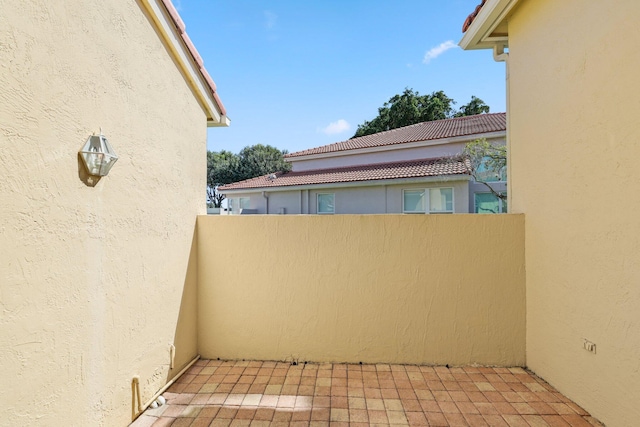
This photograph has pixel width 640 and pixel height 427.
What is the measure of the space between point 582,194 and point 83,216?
522 cm

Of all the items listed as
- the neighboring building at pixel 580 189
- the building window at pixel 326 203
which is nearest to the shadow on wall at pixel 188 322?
the neighboring building at pixel 580 189

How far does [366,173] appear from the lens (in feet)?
56.7

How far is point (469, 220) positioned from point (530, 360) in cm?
222

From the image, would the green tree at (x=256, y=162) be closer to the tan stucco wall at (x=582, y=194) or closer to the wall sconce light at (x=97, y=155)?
the tan stucco wall at (x=582, y=194)

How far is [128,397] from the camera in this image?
10.5 ft

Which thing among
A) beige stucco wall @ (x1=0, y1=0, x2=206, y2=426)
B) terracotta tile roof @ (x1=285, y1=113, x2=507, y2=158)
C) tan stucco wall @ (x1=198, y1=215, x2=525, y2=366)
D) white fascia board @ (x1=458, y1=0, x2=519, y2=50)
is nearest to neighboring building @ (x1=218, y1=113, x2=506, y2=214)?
terracotta tile roof @ (x1=285, y1=113, x2=507, y2=158)

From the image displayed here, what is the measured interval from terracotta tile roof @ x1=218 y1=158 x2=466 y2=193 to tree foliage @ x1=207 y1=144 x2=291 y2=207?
1625 cm

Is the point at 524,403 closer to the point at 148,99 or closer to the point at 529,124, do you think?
the point at 529,124

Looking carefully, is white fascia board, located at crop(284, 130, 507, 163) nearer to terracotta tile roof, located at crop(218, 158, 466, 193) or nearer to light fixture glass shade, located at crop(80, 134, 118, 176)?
terracotta tile roof, located at crop(218, 158, 466, 193)

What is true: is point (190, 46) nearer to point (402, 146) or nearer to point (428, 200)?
point (428, 200)

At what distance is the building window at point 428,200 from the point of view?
14547mm

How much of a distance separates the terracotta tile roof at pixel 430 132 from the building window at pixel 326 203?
13.0 ft

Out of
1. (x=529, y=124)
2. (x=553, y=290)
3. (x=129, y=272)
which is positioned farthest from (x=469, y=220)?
(x=129, y=272)

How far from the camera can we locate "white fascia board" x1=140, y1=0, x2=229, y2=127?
12.1 feet
